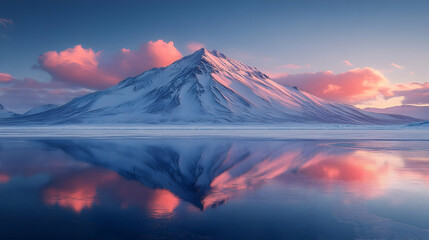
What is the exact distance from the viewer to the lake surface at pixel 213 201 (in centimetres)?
734

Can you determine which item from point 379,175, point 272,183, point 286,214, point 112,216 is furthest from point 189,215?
point 379,175

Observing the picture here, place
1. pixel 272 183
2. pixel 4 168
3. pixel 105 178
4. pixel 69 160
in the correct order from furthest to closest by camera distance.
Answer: pixel 69 160, pixel 4 168, pixel 105 178, pixel 272 183

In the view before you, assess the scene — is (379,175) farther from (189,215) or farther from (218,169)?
(189,215)

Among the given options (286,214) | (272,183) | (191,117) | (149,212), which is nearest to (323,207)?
(286,214)

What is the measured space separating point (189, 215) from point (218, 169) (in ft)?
25.1

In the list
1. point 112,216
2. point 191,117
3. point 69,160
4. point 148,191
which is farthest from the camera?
point 191,117

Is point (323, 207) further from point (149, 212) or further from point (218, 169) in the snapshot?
point (218, 169)

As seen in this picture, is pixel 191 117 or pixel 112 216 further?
pixel 191 117

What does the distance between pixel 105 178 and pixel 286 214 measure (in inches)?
299

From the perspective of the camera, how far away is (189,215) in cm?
833

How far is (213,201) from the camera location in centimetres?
984

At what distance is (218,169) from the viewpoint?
15.9m

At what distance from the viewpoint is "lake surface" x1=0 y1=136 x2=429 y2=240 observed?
7.34 meters

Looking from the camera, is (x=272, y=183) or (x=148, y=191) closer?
(x=148, y=191)
